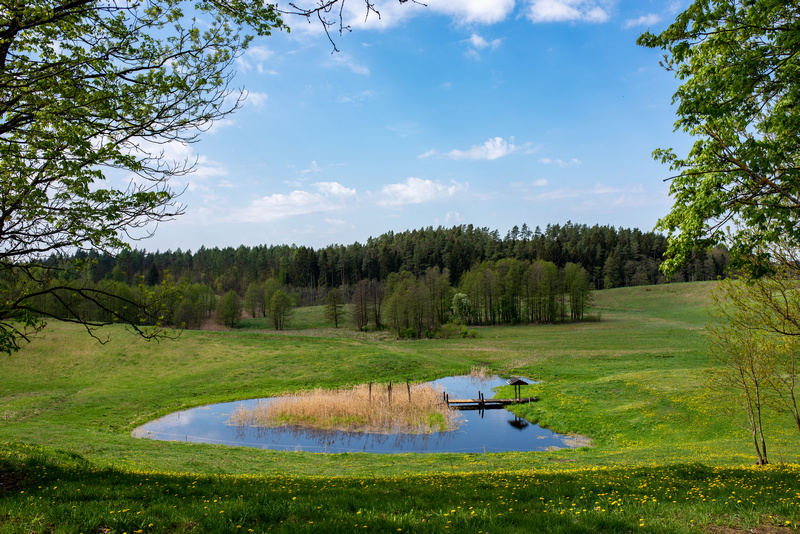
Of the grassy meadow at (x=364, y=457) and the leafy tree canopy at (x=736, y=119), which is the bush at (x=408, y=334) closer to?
the grassy meadow at (x=364, y=457)

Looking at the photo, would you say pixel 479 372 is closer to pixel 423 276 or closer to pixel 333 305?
pixel 333 305

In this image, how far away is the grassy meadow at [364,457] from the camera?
578 centimetres

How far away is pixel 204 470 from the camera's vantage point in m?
13.7

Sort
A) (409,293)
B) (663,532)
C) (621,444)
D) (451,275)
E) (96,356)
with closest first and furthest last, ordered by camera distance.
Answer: (663,532), (621,444), (96,356), (409,293), (451,275)

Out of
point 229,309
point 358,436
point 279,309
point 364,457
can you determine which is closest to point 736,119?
point 364,457

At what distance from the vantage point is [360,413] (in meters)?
26.3

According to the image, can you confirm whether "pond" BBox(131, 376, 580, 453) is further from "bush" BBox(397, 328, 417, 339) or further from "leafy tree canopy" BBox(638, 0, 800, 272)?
"bush" BBox(397, 328, 417, 339)

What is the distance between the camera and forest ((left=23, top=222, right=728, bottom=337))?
269 ft

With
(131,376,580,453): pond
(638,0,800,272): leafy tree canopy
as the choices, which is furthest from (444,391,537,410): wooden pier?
(638,0,800,272): leafy tree canopy

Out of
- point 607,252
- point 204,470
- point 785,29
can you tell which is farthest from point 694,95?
point 607,252

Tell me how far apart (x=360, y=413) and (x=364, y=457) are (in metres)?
8.20

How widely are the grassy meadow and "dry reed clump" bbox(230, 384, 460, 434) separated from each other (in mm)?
5478

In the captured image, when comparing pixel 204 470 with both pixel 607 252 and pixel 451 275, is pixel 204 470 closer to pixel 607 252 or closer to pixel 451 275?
pixel 451 275

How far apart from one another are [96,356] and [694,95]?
46.5 metres
